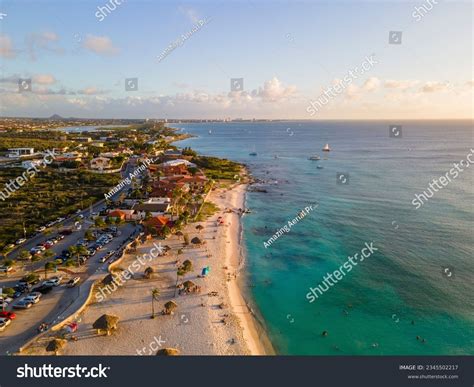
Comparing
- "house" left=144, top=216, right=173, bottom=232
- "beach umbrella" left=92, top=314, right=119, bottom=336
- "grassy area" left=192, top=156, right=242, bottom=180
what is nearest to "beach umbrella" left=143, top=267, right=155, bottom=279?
"beach umbrella" left=92, top=314, right=119, bottom=336

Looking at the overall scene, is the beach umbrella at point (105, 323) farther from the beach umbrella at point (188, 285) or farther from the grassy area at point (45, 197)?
the grassy area at point (45, 197)

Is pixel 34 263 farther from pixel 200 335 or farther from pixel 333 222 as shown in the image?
pixel 333 222

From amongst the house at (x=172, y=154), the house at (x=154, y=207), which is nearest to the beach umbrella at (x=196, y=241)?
the house at (x=154, y=207)

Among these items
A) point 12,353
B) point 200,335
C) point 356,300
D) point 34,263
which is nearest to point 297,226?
point 356,300

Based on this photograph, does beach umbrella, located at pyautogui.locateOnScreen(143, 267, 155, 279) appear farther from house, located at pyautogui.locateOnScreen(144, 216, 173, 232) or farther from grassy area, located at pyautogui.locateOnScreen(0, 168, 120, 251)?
grassy area, located at pyautogui.locateOnScreen(0, 168, 120, 251)

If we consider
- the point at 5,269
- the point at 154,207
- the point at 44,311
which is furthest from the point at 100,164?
the point at 44,311

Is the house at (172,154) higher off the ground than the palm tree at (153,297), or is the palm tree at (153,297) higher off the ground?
the house at (172,154)
